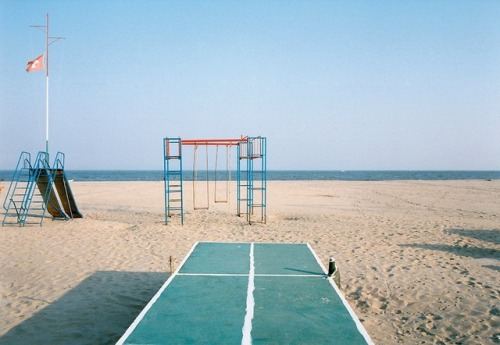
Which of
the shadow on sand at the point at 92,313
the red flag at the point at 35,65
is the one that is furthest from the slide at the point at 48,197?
the shadow on sand at the point at 92,313

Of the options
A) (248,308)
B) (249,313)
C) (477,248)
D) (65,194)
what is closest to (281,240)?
(477,248)

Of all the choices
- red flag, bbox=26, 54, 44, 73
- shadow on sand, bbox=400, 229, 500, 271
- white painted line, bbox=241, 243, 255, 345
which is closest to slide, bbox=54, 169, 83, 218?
red flag, bbox=26, 54, 44, 73

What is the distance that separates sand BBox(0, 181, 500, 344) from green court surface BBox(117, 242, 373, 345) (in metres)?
1.30

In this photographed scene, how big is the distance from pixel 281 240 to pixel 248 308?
280 inches

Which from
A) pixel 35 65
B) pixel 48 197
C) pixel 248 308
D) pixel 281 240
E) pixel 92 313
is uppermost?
pixel 35 65

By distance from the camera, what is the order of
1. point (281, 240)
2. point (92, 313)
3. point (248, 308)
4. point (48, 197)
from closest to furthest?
point (248, 308) < point (92, 313) < point (281, 240) < point (48, 197)

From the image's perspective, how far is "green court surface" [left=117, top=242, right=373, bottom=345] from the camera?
11.3 ft

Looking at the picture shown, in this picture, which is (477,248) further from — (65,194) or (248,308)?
(65,194)

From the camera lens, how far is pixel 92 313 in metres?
6.03

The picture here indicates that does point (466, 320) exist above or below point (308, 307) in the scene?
below

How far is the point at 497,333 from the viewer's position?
17.1 ft

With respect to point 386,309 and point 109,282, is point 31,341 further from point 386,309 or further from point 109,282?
point 386,309

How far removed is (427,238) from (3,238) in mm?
12840

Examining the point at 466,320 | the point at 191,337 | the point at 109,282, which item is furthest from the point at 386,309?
the point at 109,282
